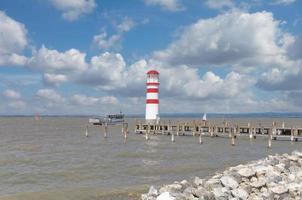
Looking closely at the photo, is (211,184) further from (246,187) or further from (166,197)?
(166,197)

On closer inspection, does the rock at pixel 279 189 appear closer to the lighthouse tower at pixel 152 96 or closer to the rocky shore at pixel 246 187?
the rocky shore at pixel 246 187

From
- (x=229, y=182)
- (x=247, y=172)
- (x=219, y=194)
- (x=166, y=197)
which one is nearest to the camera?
(x=219, y=194)

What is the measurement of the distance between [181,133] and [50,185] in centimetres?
3649

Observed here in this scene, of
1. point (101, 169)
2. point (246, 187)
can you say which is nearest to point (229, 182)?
point (246, 187)

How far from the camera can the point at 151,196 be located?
14297 mm

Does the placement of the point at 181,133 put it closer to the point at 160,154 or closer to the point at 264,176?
the point at 160,154

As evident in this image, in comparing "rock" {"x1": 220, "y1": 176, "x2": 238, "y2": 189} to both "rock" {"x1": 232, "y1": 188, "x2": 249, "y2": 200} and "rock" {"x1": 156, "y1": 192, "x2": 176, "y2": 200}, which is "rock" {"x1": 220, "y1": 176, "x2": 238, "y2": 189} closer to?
"rock" {"x1": 232, "y1": 188, "x2": 249, "y2": 200}

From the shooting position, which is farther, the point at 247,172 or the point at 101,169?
the point at 101,169

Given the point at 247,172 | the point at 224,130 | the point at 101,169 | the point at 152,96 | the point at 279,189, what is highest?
the point at 152,96

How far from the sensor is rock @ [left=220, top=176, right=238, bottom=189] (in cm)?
1366

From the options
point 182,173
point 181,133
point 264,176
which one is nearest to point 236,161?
point 182,173

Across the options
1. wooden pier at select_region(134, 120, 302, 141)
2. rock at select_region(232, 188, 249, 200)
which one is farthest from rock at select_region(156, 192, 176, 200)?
wooden pier at select_region(134, 120, 302, 141)

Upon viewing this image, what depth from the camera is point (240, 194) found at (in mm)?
12578

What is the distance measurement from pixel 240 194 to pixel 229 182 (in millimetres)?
1281
